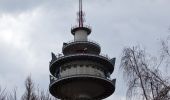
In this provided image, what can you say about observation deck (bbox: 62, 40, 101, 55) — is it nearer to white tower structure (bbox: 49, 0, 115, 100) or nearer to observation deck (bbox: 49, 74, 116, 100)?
white tower structure (bbox: 49, 0, 115, 100)

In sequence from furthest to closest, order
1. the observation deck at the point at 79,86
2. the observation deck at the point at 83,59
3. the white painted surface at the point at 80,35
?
1. the white painted surface at the point at 80,35
2. the observation deck at the point at 83,59
3. the observation deck at the point at 79,86

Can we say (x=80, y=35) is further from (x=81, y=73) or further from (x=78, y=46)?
(x=81, y=73)

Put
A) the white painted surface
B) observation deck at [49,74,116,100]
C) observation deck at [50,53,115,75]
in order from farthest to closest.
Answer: the white painted surface
observation deck at [50,53,115,75]
observation deck at [49,74,116,100]

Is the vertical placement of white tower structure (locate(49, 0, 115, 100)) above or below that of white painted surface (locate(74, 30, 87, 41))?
below

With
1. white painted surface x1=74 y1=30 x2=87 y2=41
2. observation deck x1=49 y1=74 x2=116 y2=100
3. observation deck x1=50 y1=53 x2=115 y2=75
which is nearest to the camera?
observation deck x1=49 y1=74 x2=116 y2=100

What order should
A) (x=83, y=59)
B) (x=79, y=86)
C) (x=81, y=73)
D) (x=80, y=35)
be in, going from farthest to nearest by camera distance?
1. (x=80, y=35)
2. (x=83, y=59)
3. (x=81, y=73)
4. (x=79, y=86)

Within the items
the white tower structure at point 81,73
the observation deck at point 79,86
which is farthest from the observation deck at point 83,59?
the observation deck at point 79,86

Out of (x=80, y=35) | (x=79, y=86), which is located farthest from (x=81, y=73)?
(x=80, y=35)

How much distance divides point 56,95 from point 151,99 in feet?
122

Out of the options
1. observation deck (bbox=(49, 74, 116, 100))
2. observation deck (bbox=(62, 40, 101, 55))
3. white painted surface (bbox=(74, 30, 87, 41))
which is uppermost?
white painted surface (bbox=(74, 30, 87, 41))

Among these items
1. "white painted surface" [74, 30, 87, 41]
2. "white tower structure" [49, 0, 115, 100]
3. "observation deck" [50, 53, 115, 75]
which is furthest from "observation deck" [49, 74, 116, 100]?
"white painted surface" [74, 30, 87, 41]

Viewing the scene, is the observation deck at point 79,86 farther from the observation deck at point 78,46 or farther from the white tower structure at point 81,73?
the observation deck at point 78,46

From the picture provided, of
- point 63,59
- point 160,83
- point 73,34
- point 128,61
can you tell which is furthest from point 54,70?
point 160,83

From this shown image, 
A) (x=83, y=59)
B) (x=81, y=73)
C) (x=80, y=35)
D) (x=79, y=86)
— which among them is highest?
(x=80, y=35)
